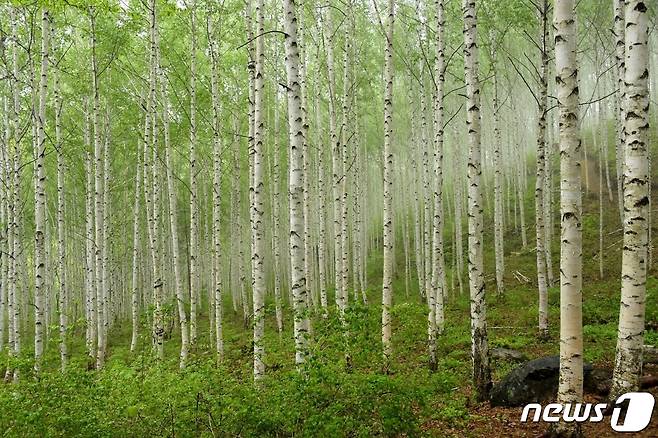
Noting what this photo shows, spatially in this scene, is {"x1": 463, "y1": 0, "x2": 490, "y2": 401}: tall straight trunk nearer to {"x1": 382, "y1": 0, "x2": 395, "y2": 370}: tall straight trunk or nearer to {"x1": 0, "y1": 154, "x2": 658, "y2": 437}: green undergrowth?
{"x1": 0, "y1": 154, "x2": 658, "y2": 437}: green undergrowth

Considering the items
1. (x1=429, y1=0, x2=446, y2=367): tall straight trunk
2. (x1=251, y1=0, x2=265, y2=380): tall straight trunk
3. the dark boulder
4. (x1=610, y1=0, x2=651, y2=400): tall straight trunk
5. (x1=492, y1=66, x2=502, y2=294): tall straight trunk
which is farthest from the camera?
(x1=492, y1=66, x2=502, y2=294): tall straight trunk

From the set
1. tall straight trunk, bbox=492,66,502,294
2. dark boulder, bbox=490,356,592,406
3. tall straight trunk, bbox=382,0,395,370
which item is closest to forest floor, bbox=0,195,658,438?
dark boulder, bbox=490,356,592,406

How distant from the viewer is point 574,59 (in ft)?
15.1

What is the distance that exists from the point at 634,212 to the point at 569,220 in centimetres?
121

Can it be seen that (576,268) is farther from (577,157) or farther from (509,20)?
(509,20)

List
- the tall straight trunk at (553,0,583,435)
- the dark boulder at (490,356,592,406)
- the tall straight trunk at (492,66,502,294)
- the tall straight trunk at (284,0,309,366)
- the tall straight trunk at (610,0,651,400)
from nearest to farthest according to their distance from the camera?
the tall straight trunk at (553,0,583,435) → the tall straight trunk at (610,0,651,400) → the dark boulder at (490,356,592,406) → the tall straight trunk at (284,0,309,366) → the tall straight trunk at (492,66,502,294)

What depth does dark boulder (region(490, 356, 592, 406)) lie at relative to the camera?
6137 mm

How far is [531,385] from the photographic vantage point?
6223mm

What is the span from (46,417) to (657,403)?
7071 mm

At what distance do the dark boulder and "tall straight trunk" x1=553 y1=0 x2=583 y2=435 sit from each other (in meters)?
1.65

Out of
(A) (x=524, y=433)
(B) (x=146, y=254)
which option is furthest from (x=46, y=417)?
(B) (x=146, y=254)

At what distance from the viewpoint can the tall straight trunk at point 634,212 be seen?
5016 millimetres

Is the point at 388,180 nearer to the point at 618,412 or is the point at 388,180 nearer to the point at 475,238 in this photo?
the point at 475,238

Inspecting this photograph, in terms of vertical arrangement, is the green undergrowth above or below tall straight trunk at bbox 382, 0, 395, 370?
below
